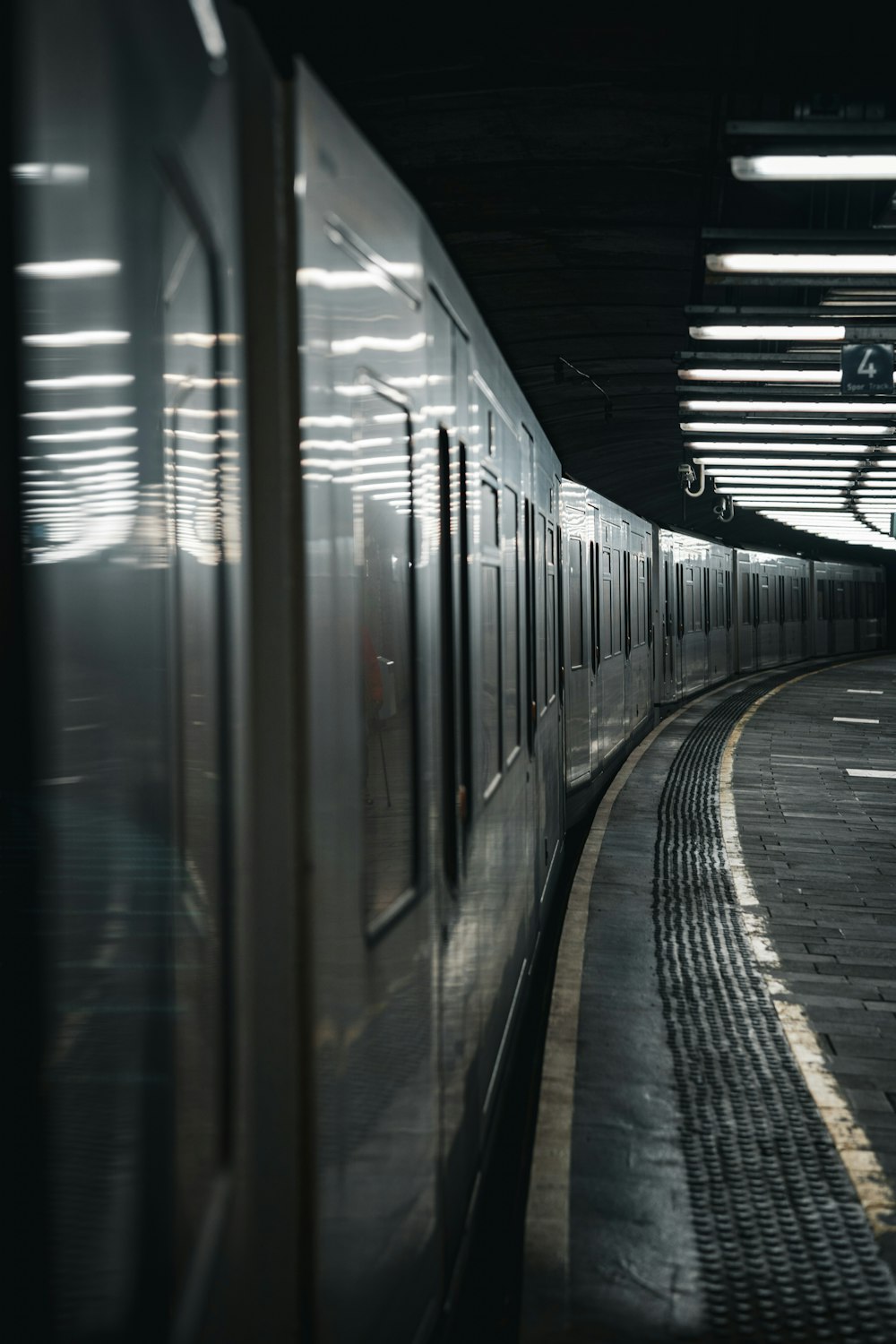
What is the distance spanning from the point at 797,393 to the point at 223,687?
11.5 metres

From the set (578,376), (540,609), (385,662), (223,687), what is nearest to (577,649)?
(540,609)

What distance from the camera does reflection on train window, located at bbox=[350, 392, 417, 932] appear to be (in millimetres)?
2438

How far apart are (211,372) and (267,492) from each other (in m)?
0.23

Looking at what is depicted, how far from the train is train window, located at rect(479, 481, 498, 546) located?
1171 mm

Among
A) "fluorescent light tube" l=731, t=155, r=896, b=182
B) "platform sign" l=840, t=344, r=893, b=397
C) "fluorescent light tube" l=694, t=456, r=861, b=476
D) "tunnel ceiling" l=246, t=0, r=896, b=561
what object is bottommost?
"platform sign" l=840, t=344, r=893, b=397

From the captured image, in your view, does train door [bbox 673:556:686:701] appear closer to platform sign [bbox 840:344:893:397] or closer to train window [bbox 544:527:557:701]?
platform sign [bbox 840:344:893:397]

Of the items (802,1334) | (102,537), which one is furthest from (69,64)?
(802,1334)

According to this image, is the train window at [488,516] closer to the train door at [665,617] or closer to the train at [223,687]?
the train at [223,687]

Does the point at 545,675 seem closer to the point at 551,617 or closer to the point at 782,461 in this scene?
the point at 551,617

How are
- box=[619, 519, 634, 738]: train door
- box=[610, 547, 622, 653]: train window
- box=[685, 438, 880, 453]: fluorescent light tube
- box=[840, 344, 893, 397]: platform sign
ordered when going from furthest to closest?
box=[685, 438, 880, 453]: fluorescent light tube
box=[619, 519, 634, 738]: train door
box=[610, 547, 622, 653]: train window
box=[840, 344, 893, 397]: platform sign

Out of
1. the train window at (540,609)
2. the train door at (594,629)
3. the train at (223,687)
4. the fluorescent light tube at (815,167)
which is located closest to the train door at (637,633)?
the train door at (594,629)

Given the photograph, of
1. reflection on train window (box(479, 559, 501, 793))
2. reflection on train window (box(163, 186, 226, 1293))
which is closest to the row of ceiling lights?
reflection on train window (box(479, 559, 501, 793))

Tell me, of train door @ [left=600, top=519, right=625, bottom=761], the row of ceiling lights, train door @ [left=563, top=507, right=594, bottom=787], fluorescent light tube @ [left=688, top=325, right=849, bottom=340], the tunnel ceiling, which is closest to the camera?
the tunnel ceiling

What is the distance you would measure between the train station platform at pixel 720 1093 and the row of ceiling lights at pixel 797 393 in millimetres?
4063
